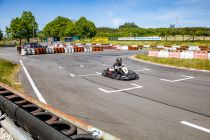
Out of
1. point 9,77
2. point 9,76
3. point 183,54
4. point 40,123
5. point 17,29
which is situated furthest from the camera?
point 17,29

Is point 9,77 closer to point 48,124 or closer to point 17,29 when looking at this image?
point 48,124

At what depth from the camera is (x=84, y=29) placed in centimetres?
9806

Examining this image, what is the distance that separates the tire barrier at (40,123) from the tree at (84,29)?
306ft

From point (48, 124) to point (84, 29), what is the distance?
9593 cm

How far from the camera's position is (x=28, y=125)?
4.39 metres

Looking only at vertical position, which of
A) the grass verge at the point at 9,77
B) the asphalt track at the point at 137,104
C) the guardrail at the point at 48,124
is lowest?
the asphalt track at the point at 137,104

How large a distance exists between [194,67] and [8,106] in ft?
53.1

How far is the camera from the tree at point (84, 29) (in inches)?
3844

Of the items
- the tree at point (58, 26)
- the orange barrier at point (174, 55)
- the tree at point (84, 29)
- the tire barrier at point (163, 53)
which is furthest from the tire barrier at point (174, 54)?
the tree at point (58, 26)

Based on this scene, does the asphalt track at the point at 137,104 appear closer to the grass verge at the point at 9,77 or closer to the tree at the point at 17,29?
the grass verge at the point at 9,77

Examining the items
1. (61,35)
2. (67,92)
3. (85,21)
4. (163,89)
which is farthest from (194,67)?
(61,35)

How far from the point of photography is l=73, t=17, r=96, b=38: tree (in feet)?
320

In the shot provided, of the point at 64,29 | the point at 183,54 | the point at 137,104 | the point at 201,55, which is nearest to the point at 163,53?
the point at 183,54

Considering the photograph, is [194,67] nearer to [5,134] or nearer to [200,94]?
[200,94]
